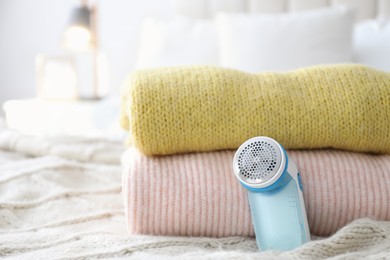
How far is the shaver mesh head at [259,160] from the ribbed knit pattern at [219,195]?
8 cm

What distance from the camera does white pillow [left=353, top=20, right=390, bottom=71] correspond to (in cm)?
146

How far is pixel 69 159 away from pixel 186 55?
0.62 meters

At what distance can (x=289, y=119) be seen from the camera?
683 millimetres

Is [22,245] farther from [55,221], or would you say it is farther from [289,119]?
[289,119]

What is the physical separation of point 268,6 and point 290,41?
45 cm

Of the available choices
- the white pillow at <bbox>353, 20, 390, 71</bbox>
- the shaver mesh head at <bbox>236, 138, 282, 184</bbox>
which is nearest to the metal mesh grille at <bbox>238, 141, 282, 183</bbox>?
the shaver mesh head at <bbox>236, 138, 282, 184</bbox>

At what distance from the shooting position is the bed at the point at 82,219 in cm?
60

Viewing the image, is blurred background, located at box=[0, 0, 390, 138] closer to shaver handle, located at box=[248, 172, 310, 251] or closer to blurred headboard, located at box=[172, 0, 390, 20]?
blurred headboard, located at box=[172, 0, 390, 20]

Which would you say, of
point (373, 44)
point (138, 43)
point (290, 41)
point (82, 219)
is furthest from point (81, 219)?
point (138, 43)

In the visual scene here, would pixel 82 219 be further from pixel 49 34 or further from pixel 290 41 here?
pixel 49 34

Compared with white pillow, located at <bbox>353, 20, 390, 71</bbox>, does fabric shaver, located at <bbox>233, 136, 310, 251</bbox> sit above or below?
below

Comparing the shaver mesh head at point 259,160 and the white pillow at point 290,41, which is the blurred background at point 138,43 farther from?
the shaver mesh head at point 259,160

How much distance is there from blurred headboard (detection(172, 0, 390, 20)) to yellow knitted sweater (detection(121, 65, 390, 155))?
1137 millimetres

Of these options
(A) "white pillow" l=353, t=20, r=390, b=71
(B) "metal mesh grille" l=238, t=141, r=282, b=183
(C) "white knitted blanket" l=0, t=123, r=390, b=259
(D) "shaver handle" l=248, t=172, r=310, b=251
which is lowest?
(C) "white knitted blanket" l=0, t=123, r=390, b=259
